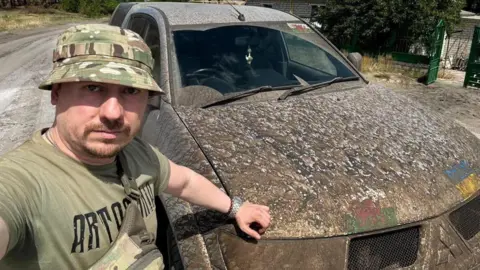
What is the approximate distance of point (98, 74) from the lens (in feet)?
3.99

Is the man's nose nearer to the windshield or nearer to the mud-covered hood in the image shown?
the mud-covered hood

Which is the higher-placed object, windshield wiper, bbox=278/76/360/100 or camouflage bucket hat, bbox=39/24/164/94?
camouflage bucket hat, bbox=39/24/164/94

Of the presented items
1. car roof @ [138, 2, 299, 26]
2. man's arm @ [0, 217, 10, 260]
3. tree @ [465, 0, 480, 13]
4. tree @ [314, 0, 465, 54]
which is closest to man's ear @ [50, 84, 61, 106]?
man's arm @ [0, 217, 10, 260]

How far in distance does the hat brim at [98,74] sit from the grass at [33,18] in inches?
1094

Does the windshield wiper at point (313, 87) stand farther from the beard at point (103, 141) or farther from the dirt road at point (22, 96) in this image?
the dirt road at point (22, 96)

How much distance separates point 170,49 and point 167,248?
4.92ft

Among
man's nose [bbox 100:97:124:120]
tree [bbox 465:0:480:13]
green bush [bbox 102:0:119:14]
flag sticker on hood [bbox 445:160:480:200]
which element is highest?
man's nose [bbox 100:97:124:120]

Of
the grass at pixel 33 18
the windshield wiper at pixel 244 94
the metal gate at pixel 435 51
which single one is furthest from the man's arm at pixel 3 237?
the grass at pixel 33 18

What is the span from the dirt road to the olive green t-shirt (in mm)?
3678

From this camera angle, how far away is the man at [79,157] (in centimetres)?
116

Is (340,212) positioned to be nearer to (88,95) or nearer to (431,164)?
(431,164)

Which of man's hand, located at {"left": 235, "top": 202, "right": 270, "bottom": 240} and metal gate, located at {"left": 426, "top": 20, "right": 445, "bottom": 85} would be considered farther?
metal gate, located at {"left": 426, "top": 20, "right": 445, "bottom": 85}

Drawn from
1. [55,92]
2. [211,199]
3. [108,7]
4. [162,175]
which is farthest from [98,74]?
[108,7]

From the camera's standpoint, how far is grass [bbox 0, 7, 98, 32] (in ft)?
89.9
